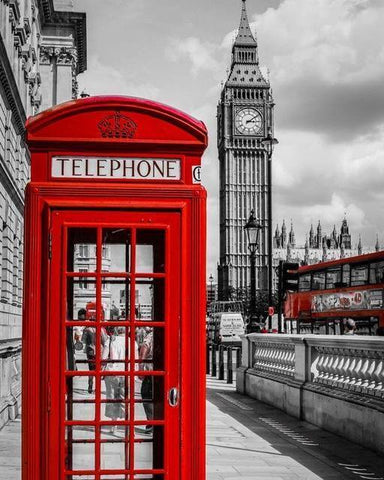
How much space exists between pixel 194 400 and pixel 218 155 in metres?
144

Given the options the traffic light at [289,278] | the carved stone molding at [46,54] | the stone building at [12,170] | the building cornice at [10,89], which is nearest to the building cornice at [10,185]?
the stone building at [12,170]

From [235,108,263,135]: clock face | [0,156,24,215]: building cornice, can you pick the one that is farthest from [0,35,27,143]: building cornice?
[235,108,263,135]: clock face

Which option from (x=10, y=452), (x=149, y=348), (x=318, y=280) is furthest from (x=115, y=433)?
(x=318, y=280)

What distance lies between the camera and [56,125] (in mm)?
5016

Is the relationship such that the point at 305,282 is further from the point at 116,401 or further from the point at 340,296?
the point at 116,401

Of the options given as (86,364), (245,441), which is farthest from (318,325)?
(86,364)

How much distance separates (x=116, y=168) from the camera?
197 inches

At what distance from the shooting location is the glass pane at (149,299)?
5.00 metres

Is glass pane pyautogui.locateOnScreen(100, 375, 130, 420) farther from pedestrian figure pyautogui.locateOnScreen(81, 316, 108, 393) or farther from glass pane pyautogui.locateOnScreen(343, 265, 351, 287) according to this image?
glass pane pyautogui.locateOnScreen(343, 265, 351, 287)

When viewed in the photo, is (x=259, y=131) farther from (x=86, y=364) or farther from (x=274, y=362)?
(x=86, y=364)

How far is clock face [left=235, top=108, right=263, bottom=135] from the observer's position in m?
140

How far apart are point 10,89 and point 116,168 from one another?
1215cm

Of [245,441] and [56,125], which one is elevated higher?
[56,125]

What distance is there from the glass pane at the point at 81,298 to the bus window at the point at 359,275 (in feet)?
82.7
